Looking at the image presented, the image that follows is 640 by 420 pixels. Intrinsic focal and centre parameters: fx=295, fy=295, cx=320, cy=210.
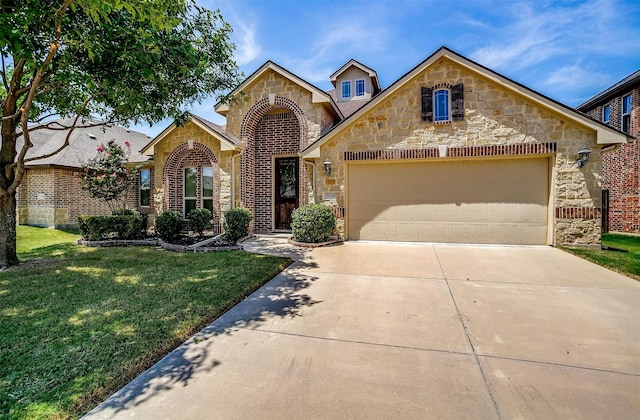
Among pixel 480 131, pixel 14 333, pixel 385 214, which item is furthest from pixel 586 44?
pixel 14 333

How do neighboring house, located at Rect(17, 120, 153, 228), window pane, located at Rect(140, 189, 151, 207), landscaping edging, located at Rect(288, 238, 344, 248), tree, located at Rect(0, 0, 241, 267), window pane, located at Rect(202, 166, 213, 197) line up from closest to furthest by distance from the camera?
tree, located at Rect(0, 0, 241, 267) < landscaping edging, located at Rect(288, 238, 344, 248) < window pane, located at Rect(202, 166, 213, 197) < neighboring house, located at Rect(17, 120, 153, 228) < window pane, located at Rect(140, 189, 151, 207)

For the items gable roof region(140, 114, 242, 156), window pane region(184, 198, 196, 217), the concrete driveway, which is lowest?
the concrete driveway

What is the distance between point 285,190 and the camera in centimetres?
1190

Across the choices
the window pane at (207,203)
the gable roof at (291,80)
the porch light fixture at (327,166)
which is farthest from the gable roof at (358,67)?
the window pane at (207,203)

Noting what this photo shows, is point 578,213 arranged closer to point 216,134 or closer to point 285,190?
point 285,190

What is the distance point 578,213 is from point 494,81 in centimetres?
446

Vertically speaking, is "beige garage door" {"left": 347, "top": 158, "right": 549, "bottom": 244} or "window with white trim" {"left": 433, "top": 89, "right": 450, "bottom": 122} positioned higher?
"window with white trim" {"left": 433, "top": 89, "right": 450, "bottom": 122}

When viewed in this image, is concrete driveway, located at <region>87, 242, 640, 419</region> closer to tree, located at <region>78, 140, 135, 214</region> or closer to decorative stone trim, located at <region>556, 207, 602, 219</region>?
decorative stone trim, located at <region>556, 207, 602, 219</region>

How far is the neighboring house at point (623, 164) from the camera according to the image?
12.7 m

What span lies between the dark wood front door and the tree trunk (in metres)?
7.43

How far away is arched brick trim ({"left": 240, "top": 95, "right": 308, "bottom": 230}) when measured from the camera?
1117 centimetres

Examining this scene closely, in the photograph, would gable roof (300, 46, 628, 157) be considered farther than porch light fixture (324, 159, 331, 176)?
No

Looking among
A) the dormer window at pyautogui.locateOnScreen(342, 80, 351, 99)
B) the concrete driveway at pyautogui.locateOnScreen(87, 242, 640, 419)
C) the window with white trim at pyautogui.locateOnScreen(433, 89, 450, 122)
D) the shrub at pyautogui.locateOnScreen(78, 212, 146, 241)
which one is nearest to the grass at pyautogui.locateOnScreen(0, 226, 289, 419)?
the concrete driveway at pyautogui.locateOnScreen(87, 242, 640, 419)

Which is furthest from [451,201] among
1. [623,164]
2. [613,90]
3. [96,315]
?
[613,90]
